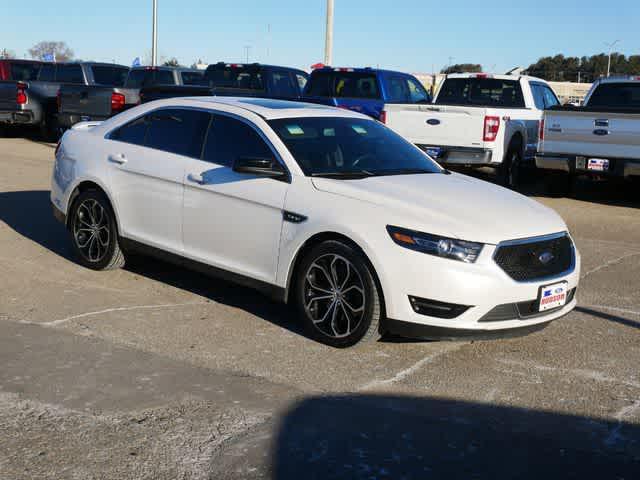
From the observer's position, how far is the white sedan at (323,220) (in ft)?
17.9

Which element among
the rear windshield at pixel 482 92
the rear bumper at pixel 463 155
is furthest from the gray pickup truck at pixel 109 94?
the rear bumper at pixel 463 155

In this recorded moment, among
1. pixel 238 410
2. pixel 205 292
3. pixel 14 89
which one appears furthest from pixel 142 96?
pixel 238 410

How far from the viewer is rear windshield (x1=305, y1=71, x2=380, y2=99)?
16203 mm

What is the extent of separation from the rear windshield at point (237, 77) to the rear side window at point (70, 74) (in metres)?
4.86

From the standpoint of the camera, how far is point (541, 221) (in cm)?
588

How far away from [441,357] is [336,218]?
1138 mm

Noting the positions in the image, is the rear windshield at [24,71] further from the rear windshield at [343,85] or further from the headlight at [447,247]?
the headlight at [447,247]

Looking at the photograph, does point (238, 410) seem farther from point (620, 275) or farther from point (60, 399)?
point (620, 275)

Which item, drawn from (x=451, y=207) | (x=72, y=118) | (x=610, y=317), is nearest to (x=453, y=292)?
(x=451, y=207)

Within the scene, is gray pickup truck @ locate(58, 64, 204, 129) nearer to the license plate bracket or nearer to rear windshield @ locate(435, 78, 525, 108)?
rear windshield @ locate(435, 78, 525, 108)

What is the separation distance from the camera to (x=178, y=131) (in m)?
7.06

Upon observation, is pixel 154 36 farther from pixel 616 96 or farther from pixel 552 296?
pixel 552 296

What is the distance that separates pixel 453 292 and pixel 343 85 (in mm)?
11532

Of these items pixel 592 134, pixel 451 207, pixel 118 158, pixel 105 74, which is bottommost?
pixel 451 207
